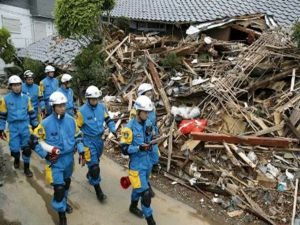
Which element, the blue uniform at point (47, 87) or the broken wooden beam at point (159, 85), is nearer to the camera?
the broken wooden beam at point (159, 85)

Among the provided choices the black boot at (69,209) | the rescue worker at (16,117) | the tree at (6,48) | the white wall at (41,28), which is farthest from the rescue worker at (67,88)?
the white wall at (41,28)

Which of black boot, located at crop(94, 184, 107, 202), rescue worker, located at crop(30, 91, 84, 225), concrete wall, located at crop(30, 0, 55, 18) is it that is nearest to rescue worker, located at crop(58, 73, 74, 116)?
black boot, located at crop(94, 184, 107, 202)

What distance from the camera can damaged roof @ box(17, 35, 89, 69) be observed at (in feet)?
53.4

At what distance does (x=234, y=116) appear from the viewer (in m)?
7.80

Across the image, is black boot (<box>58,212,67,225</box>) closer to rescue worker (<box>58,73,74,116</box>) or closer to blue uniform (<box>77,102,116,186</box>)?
blue uniform (<box>77,102,116,186</box>)

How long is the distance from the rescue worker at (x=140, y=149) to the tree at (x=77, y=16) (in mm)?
9581

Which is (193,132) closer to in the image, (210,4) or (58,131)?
(58,131)

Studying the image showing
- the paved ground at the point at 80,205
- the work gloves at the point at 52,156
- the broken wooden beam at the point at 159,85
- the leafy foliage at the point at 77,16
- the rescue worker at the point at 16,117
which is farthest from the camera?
the leafy foliage at the point at 77,16

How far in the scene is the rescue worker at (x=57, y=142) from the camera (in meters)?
5.10

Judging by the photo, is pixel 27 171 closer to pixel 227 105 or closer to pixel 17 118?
pixel 17 118

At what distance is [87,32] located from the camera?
14234 millimetres

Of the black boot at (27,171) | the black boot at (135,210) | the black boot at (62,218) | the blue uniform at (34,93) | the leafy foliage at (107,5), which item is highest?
the leafy foliage at (107,5)

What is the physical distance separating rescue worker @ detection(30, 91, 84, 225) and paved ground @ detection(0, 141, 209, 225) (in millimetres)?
761

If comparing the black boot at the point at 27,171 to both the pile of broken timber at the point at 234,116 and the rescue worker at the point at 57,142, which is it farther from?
the pile of broken timber at the point at 234,116
